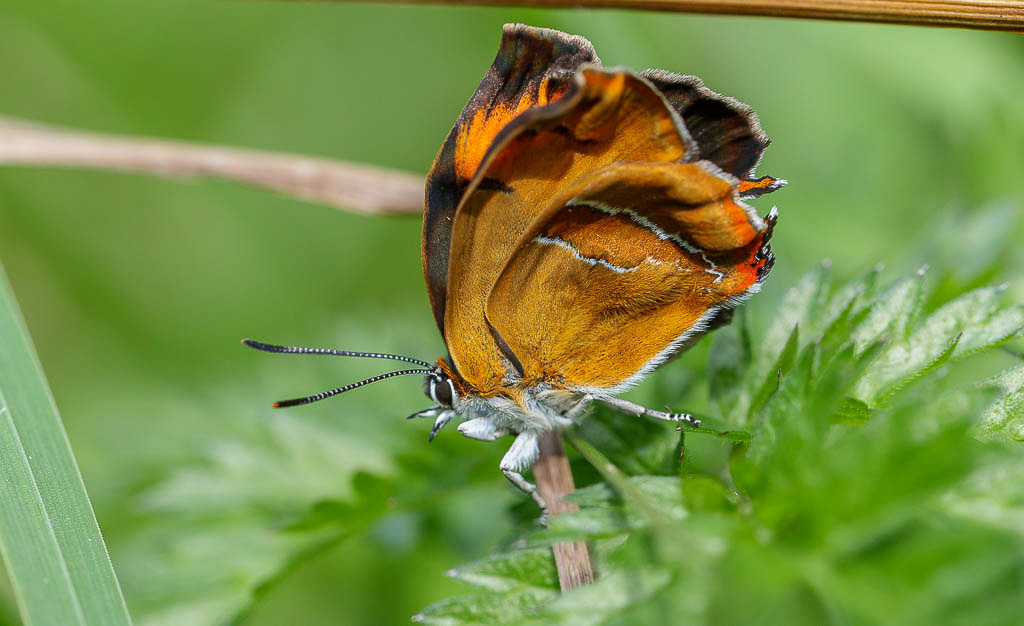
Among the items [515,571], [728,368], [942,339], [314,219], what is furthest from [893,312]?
[314,219]

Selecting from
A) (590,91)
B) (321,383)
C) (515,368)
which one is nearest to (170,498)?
(321,383)

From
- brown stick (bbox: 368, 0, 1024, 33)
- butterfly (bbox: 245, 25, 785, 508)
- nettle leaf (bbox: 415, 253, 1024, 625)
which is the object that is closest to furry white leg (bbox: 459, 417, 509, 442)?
butterfly (bbox: 245, 25, 785, 508)

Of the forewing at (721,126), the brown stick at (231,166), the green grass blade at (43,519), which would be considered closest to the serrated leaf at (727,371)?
the forewing at (721,126)

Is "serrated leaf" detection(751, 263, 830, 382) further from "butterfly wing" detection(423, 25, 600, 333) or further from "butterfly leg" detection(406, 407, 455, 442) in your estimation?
Result: "butterfly leg" detection(406, 407, 455, 442)

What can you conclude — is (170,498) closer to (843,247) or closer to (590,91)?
(590,91)

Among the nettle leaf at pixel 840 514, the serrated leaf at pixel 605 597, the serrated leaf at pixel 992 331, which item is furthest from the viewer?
the serrated leaf at pixel 992 331

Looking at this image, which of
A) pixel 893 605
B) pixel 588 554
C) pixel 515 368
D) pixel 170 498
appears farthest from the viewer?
pixel 170 498

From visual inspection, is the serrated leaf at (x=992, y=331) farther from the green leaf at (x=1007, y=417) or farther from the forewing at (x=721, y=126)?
the forewing at (x=721, y=126)
